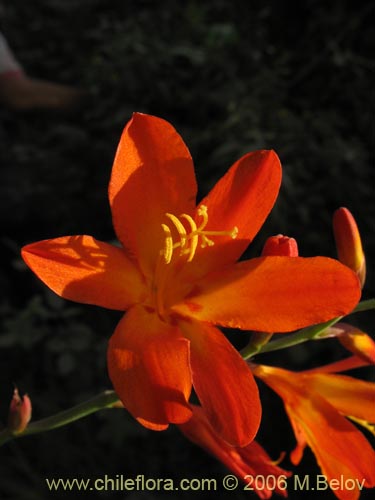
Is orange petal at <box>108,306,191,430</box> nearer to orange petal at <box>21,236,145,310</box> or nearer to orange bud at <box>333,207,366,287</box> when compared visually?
orange petal at <box>21,236,145,310</box>

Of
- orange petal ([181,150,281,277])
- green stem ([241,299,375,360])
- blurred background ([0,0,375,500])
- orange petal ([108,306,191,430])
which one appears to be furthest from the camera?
blurred background ([0,0,375,500])

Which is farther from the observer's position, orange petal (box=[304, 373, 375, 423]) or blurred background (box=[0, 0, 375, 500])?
blurred background (box=[0, 0, 375, 500])

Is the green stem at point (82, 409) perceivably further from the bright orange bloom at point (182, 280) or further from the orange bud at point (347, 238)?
the orange bud at point (347, 238)

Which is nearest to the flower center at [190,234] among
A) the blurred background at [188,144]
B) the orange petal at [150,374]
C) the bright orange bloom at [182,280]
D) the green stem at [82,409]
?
the bright orange bloom at [182,280]

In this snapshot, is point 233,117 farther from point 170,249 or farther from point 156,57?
point 170,249

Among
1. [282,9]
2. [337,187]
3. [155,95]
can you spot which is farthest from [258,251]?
[282,9]

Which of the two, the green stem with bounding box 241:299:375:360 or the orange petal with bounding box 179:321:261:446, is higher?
the orange petal with bounding box 179:321:261:446

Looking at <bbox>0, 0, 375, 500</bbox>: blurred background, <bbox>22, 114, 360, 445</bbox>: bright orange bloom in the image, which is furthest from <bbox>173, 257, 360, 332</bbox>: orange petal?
<bbox>0, 0, 375, 500</bbox>: blurred background

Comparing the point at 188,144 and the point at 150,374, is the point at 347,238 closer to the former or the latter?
the point at 150,374
